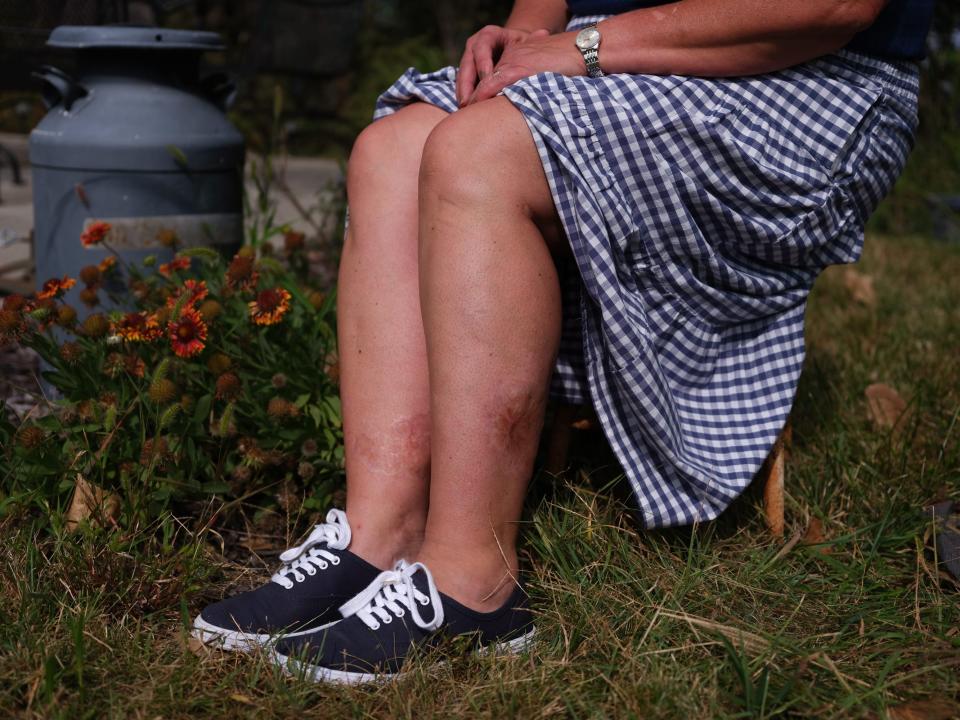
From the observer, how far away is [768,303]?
4.97 ft

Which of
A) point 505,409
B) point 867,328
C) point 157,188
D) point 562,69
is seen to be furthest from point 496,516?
point 867,328

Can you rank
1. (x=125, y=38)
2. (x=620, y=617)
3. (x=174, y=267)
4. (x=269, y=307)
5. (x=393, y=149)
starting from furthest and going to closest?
1. (x=125, y=38)
2. (x=174, y=267)
3. (x=269, y=307)
4. (x=393, y=149)
5. (x=620, y=617)

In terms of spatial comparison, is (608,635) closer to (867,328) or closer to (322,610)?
(322,610)

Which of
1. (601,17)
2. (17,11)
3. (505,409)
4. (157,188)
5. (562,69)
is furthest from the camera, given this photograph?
(17,11)

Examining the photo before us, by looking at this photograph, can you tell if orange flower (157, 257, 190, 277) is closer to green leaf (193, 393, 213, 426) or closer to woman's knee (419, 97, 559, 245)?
green leaf (193, 393, 213, 426)

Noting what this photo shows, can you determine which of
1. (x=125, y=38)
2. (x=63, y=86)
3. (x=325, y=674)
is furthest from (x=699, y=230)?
(x=63, y=86)

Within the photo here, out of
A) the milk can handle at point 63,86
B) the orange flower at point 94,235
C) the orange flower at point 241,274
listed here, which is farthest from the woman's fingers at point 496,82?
the milk can handle at point 63,86

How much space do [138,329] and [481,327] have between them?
0.66 meters

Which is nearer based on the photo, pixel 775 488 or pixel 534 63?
pixel 534 63

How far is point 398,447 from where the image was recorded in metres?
1.39

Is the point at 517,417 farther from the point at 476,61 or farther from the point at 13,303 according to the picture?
the point at 13,303

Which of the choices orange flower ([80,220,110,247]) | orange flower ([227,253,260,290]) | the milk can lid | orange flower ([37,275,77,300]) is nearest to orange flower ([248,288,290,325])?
orange flower ([227,253,260,290])

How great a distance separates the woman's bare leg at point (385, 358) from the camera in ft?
4.57

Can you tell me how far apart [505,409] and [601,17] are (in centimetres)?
69
